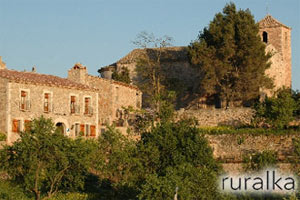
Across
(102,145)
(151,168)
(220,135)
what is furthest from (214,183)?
(220,135)

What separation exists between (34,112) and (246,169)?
1450 centimetres

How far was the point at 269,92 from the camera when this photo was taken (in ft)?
197

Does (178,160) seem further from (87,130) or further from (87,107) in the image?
(87,107)

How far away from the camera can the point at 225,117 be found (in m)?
54.3

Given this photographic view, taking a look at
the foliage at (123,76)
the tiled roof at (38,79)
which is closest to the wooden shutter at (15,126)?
the tiled roof at (38,79)

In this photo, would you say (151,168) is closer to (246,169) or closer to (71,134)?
(246,169)

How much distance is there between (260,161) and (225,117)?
1228 cm

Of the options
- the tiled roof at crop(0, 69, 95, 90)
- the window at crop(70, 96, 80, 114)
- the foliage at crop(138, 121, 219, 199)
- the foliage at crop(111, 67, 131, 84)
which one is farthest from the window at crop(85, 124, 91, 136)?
the foliage at crop(111, 67, 131, 84)

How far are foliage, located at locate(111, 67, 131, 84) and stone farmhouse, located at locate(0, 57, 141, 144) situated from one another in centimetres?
573

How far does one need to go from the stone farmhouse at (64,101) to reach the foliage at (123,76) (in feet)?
18.8

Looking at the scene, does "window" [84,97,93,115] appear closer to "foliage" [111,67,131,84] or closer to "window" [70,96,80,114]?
"window" [70,96,80,114]

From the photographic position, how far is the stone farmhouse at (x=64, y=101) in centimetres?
4547

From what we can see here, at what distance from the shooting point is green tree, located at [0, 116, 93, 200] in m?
38.1

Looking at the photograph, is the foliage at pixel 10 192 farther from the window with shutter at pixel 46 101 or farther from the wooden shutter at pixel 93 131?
the wooden shutter at pixel 93 131
